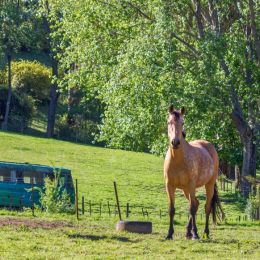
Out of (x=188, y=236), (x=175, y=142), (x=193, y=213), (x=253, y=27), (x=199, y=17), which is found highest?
(x=199, y=17)

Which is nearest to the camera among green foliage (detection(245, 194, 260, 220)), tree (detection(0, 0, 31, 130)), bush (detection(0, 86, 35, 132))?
green foliage (detection(245, 194, 260, 220))

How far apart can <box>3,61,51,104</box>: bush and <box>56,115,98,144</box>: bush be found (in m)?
4.62

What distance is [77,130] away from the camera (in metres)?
69.2

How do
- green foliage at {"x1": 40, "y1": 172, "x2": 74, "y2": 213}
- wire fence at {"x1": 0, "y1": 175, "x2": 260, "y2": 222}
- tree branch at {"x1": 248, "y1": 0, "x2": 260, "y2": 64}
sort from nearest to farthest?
1. green foliage at {"x1": 40, "y1": 172, "x2": 74, "y2": 213}
2. wire fence at {"x1": 0, "y1": 175, "x2": 260, "y2": 222}
3. tree branch at {"x1": 248, "y1": 0, "x2": 260, "y2": 64}

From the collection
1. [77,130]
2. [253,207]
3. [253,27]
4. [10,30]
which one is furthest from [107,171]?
[10,30]

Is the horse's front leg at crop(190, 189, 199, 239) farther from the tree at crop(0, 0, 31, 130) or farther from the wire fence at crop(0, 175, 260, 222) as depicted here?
the tree at crop(0, 0, 31, 130)

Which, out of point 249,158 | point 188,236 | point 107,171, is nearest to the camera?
point 188,236

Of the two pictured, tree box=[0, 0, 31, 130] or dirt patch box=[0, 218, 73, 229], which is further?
tree box=[0, 0, 31, 130]

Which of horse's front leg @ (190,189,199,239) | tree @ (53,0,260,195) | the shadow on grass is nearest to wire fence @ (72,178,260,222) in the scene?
tree @ (53,0,260,195)

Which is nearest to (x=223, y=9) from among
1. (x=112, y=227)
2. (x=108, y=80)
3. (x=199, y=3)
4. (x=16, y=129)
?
(x=199, y=3)

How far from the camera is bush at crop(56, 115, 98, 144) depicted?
68.4 metres

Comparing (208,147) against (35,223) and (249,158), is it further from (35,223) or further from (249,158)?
(249,158)

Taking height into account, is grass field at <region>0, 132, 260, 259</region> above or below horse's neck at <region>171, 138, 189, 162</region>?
below

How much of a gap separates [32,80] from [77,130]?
7.54m
